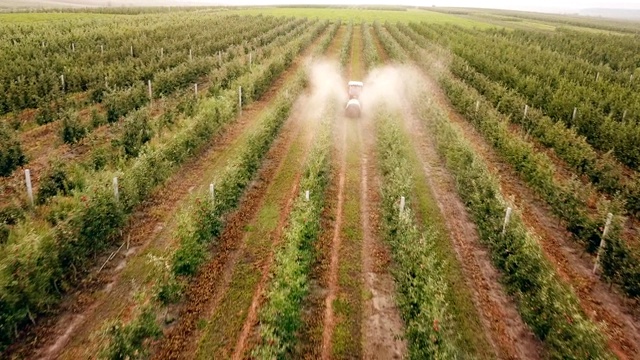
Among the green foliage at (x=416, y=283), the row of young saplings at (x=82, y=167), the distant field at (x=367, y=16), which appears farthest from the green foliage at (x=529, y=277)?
the distant field at (x=367, y=16)

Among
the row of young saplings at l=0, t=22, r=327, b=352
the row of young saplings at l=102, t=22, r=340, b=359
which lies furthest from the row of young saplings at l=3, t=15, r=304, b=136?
the row of young saplings at l=102, t=22, r=340, b=359

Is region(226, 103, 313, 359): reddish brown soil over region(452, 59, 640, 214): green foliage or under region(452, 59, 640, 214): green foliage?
under

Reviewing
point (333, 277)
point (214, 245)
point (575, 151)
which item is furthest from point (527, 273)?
point (575, 151)

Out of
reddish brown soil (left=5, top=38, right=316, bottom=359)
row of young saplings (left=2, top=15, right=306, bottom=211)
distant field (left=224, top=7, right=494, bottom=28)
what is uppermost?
distant field (left=224, top=7, right=494, bottom=28)

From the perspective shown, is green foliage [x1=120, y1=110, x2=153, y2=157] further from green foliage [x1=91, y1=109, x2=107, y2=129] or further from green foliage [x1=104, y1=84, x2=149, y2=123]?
green foliage [x1=104, y1=84, x2=149, y2=123]

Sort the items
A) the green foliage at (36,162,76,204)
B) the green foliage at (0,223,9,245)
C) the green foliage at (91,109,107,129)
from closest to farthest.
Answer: the green foliage at (0,223,9,245)
the green foliage at (36,162,76,204)
the green foliage at (91,109,107,129)

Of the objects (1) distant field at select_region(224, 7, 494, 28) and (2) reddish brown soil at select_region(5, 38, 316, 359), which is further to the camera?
(1) distant field at select_region(224, 7, 494, 28)

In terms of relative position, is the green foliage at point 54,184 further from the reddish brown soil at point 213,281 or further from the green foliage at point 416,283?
the green foliage at point 416,283

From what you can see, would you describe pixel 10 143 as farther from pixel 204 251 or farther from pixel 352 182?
pixel 352 182
